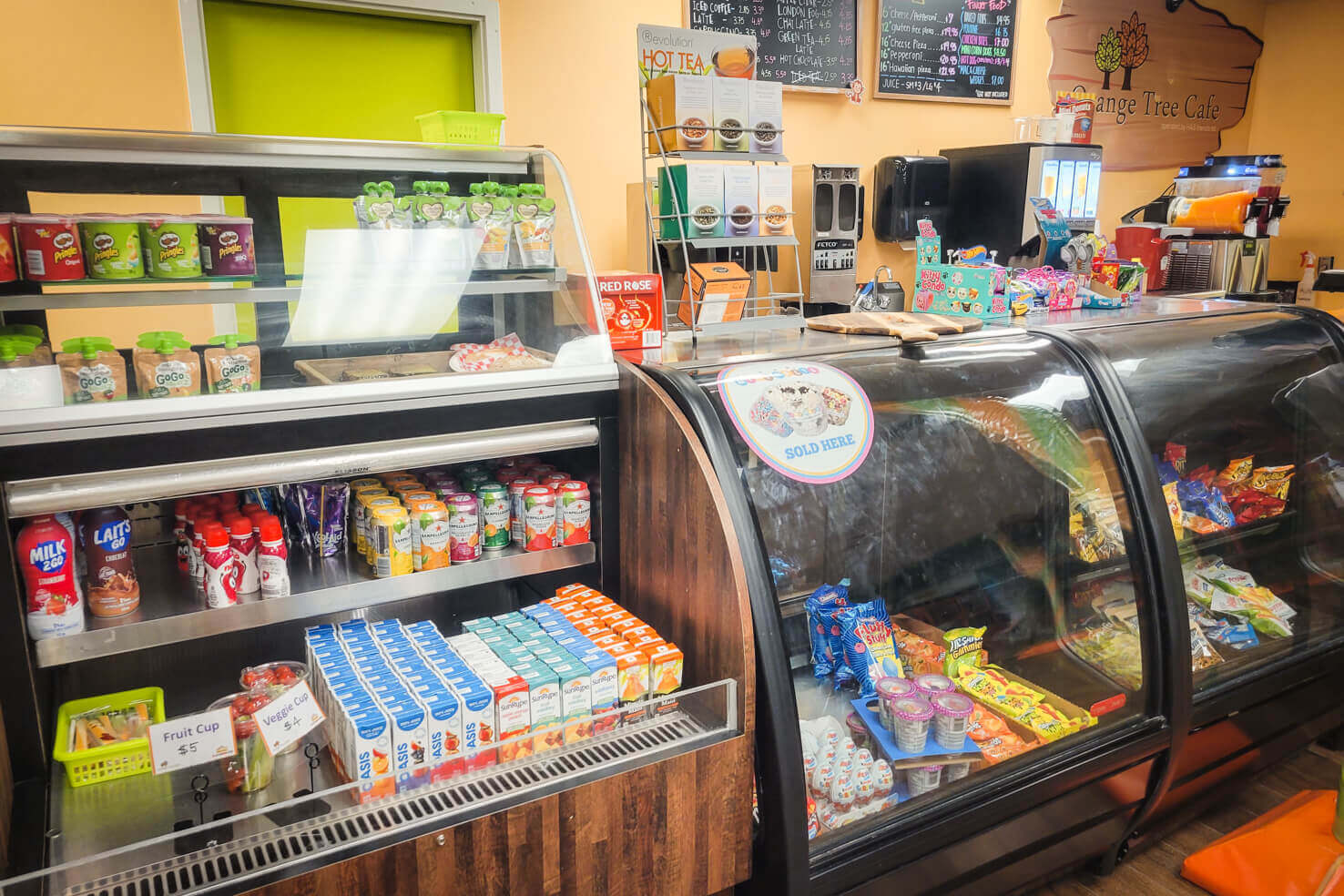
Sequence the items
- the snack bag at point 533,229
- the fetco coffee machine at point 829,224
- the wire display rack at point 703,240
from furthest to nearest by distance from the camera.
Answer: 1. the fetco coffee machine at point 829,224
2. the wire display rack at point 703,240
3. the snack bag at point 533,229

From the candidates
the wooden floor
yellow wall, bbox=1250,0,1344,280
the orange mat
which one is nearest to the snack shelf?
the wooden floor

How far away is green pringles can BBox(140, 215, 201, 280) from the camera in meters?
1.69

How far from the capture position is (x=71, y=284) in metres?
1.65

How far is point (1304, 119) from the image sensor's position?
657 cm

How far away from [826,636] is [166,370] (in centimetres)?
160

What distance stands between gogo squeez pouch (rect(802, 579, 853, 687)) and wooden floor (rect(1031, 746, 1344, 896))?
747 mm

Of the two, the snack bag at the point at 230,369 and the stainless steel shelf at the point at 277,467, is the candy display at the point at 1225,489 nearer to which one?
the stainless steel shelf at the point at 277,467

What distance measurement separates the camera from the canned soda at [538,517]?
6.26 feet

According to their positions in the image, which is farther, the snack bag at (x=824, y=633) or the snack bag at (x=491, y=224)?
the snack bag at (x=824, y=633)

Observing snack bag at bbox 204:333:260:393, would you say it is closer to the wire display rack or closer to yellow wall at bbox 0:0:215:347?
the wire display rack

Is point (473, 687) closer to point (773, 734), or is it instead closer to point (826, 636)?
point (773, 734)

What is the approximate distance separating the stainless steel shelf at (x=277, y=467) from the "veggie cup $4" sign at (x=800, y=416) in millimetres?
346

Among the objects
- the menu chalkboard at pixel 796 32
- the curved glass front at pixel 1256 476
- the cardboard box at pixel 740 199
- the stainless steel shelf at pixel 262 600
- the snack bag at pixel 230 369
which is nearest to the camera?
the stainless steel shelf at pixel 262 600

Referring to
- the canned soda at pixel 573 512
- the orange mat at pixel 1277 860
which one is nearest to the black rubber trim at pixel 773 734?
the canned soda at pixel 573 512
